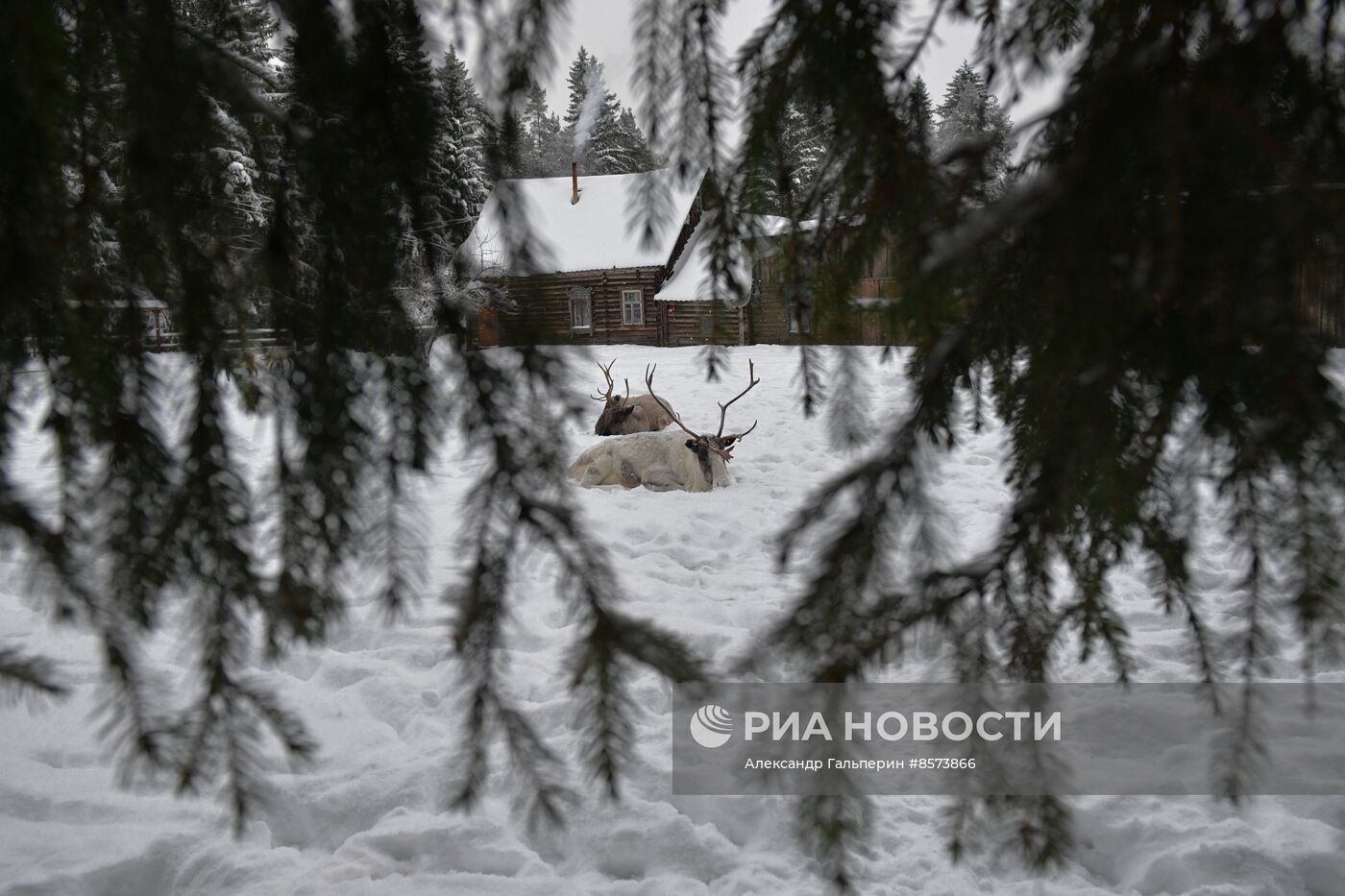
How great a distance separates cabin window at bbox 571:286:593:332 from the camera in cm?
2208

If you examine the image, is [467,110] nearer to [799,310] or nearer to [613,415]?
[799,310]

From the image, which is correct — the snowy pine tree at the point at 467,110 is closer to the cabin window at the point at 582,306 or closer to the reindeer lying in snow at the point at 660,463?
the reindeer lying in snow at the point at 660,463

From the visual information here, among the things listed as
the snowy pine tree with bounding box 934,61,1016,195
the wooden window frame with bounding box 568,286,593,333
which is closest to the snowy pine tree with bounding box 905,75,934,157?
the snowy pine tree with bounding box 934,61,1016,195

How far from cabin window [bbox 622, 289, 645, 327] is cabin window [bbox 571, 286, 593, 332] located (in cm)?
99

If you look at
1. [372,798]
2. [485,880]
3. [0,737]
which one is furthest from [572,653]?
[0,737]

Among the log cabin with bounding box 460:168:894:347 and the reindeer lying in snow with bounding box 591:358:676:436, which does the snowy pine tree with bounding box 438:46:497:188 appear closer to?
the log cabin with bounding box 460:168:894:347

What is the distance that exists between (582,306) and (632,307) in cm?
151

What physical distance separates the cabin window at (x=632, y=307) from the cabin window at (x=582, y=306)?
0.99m

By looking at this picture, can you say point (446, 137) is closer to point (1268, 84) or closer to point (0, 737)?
point (1268, 84)

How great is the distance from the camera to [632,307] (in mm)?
21859

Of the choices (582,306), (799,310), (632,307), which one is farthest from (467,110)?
(582,306)

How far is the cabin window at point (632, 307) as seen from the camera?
21.7m

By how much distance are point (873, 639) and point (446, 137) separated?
110 cm

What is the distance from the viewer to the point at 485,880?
2.65 metres
